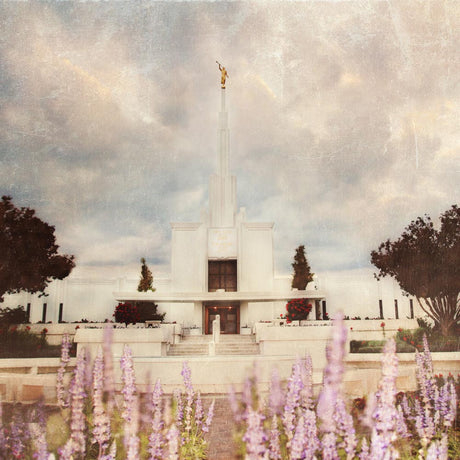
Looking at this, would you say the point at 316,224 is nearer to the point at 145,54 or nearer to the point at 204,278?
the point at 204,278

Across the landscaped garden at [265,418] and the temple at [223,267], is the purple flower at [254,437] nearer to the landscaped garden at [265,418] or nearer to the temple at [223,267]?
the landscaped garden at [265,418]

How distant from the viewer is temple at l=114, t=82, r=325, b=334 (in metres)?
25.6

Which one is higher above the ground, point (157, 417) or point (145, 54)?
point (145, 54)

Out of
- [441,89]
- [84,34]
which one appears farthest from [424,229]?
[84,34]

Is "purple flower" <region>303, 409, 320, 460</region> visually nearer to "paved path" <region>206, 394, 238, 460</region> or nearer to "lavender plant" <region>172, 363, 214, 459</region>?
"lavender plant" <region>172, 363, 214, 459</region>

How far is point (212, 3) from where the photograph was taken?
436 inches

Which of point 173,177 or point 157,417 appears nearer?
point 157,417

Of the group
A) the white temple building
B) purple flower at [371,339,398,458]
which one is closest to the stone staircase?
the white temple building

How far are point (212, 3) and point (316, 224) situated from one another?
15.6 metres

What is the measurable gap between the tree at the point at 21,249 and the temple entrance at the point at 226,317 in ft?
31.5

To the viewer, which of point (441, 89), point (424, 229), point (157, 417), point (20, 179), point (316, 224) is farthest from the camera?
point (316, 224)

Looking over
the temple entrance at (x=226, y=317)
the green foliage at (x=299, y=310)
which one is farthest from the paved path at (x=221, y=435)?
the temple entrance at (x=226, y=317)

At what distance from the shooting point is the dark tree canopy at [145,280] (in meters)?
25.9

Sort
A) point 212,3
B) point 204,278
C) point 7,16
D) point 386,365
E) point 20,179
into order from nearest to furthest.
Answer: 1. point 386,365
2. point 7,16
3. point 212,3
4. point 20,179
5. point 204,278
